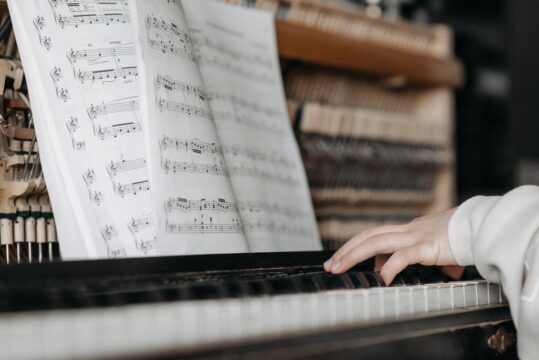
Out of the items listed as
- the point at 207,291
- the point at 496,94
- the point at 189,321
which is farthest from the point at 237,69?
the point at 496,94

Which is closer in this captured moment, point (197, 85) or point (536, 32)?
point (197, 85)

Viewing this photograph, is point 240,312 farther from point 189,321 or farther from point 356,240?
point 356,240

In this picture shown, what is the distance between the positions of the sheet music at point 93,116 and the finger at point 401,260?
0.45 m

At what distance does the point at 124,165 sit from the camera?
4.85ft

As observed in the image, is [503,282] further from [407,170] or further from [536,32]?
[536,32]

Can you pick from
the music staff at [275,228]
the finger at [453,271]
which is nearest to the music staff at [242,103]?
the music staff at [275,228]

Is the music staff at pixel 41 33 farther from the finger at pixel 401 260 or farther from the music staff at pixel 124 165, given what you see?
the finger at pixel 401 260

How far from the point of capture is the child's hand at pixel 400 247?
130 centimetres

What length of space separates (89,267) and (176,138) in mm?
577

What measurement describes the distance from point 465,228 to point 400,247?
0.14m

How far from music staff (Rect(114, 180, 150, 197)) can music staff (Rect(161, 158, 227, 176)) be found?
0.16ft

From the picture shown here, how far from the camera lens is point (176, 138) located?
5.02ft

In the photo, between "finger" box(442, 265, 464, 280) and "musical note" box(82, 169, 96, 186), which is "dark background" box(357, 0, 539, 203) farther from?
"musical note" box(82, 169, 96, 186)

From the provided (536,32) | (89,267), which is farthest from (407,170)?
(89,267)
